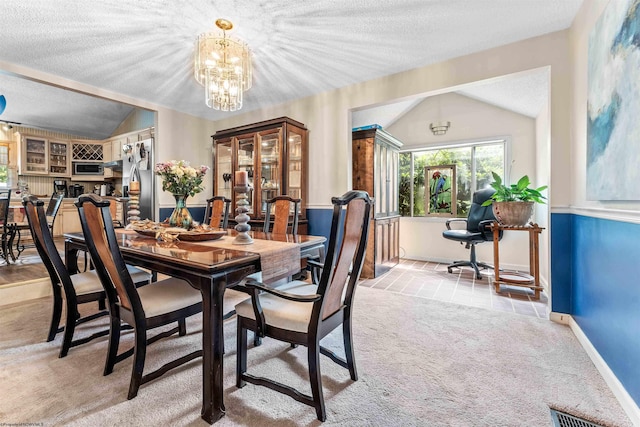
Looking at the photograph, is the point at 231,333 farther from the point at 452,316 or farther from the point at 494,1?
the point at 494,1

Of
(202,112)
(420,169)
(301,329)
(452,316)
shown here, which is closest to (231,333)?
(301,329)

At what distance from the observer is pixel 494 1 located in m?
2.05

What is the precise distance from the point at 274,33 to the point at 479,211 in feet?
11.0

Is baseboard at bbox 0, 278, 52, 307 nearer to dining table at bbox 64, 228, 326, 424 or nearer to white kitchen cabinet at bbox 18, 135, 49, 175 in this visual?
dining table at bbox 64, 228, 326, 424

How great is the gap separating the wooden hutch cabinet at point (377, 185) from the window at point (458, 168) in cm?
68

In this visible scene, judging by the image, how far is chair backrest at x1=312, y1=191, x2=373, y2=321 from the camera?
1.18 metres

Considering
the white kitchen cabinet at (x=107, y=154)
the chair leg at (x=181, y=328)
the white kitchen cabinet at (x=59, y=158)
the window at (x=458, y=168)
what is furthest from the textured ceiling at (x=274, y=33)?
the white kitchen cabinet at (x=59, y=158)

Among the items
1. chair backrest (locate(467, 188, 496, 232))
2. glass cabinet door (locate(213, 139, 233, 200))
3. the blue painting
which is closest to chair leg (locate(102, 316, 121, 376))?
the blue painting

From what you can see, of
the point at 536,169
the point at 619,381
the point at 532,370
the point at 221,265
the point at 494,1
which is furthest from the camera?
→ the point at 536,169

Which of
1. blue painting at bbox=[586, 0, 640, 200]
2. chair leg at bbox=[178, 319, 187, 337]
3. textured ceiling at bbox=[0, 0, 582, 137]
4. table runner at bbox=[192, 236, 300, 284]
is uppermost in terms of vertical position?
textured ceiling at bbox=[0, 0, 582, 137]

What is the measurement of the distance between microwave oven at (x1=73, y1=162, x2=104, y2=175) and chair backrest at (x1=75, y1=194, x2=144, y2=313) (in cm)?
624

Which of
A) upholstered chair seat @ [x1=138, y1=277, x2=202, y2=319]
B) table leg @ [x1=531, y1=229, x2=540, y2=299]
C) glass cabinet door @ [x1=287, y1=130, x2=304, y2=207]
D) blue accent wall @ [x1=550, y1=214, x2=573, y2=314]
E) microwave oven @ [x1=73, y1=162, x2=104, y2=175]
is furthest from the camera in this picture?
microwave oven @ [x1=73, y1=162, x2=104, y2=175]

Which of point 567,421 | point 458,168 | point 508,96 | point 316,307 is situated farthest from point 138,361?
point 458,168

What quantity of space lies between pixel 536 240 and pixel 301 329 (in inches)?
110
